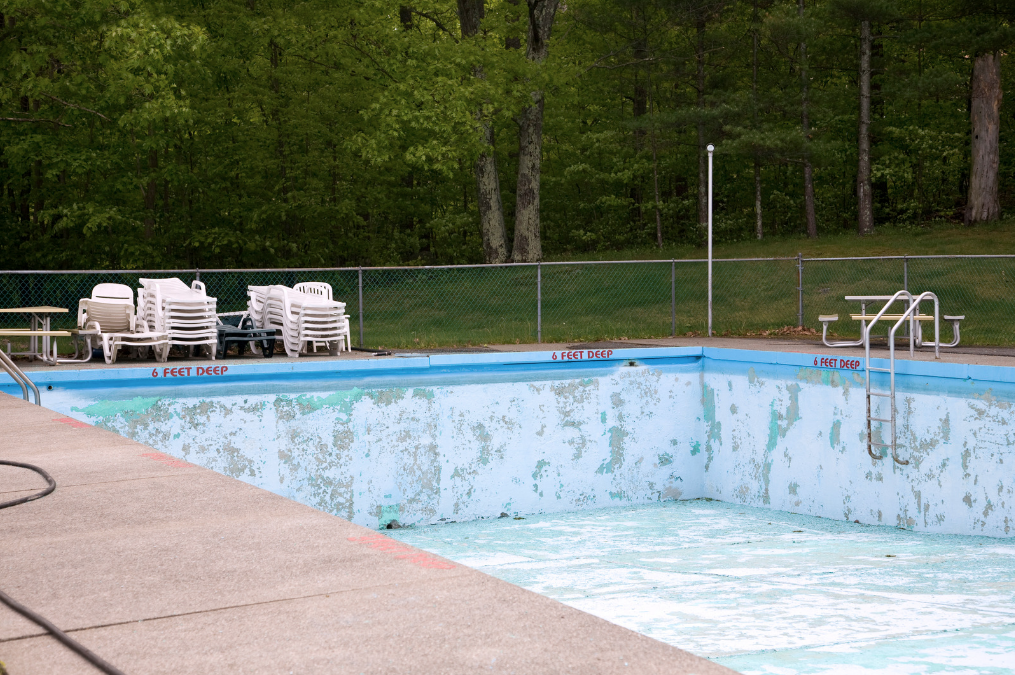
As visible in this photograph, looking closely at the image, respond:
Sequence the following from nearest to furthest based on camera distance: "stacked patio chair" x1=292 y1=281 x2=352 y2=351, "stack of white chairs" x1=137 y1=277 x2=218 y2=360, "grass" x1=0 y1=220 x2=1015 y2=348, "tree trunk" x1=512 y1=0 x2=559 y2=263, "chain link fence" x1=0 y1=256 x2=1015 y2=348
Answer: "stack of white chairs" x1=137 y1=277 x2=218 y2=360
"stacked patio chair" x1=292 y1=281 x2=352 y2=351
"chain link fence" x1=0 y1=256 x2=1015 y2=348
"grass" x1=0 y1=220 x2=1015 y2=348
"tree trunk" x1=512 y1=0 x2=559 y2=263

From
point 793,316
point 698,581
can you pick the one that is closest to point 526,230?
point 793,316

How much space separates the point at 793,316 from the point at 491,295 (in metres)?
6.48

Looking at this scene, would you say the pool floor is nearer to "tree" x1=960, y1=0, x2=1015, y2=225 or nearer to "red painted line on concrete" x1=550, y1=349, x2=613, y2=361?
"red painted line on concrete" x1=550, y1=349, x2=613, y2=361

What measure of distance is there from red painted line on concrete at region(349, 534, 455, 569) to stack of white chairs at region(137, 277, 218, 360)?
36.6ft

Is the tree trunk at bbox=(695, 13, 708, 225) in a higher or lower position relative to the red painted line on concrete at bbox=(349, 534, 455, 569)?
higher

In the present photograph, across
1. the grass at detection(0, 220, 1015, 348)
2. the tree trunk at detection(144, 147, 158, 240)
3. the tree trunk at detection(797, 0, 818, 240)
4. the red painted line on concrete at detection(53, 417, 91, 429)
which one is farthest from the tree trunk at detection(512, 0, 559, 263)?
the red painted line on concrete at detection(53, 417, 91, 429)

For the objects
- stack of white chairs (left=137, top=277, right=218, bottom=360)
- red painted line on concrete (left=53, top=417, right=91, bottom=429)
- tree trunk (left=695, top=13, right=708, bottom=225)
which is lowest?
red painted line on concrete (left=53, top=417, right=91, bottom=429)

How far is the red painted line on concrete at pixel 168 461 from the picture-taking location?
6164 mm

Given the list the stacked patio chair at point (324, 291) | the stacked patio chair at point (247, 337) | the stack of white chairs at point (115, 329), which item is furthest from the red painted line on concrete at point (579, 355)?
the stack of white chairs at point (115, 329)

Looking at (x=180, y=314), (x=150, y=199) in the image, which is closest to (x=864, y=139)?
(x=150, y=199)

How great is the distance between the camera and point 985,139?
30.8 metres

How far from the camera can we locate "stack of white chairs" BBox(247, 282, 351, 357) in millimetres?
15703

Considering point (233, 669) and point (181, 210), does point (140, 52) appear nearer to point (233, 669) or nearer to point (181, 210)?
point (181, 210)

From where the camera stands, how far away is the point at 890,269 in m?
24.9
